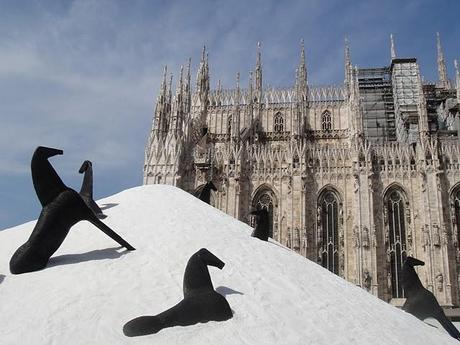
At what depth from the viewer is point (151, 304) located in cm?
838

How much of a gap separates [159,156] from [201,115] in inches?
445

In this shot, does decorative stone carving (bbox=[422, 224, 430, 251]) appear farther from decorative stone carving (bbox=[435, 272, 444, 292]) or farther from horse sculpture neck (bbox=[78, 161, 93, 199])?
horse sculpture neck (bbox=[78, 161, 93, 199])

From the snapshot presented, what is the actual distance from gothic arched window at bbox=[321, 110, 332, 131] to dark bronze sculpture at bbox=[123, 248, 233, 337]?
33.6 metres

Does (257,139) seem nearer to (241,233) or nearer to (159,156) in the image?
(159,156)

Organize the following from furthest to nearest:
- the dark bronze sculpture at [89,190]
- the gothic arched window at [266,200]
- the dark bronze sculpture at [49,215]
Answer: the gothic arched window at [266,200]
the dark bronze sculpture at [89,190]
the dark bronze sculpture at [49,215]

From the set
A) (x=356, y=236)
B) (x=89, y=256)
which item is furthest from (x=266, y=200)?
(x=89, y=256)

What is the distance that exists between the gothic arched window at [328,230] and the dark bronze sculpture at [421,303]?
15780mm

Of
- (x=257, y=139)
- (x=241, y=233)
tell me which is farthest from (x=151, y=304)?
(x=257, y=139)

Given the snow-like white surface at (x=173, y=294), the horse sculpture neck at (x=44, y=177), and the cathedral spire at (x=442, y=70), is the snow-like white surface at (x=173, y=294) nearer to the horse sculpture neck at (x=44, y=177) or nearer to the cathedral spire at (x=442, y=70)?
the horse sculpture neck at (x=44, y=177)

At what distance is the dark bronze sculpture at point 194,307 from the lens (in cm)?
748

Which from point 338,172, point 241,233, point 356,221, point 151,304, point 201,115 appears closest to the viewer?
point 151,304

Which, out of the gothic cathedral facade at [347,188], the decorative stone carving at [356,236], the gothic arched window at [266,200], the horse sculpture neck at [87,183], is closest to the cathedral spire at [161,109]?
the gothic cathedral facade at [347,188]

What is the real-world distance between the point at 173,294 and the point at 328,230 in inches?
901

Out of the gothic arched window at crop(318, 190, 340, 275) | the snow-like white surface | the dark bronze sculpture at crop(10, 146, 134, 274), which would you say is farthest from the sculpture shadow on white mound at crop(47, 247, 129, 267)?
the gothic arched window at crop(318, 190, 340, 275)
